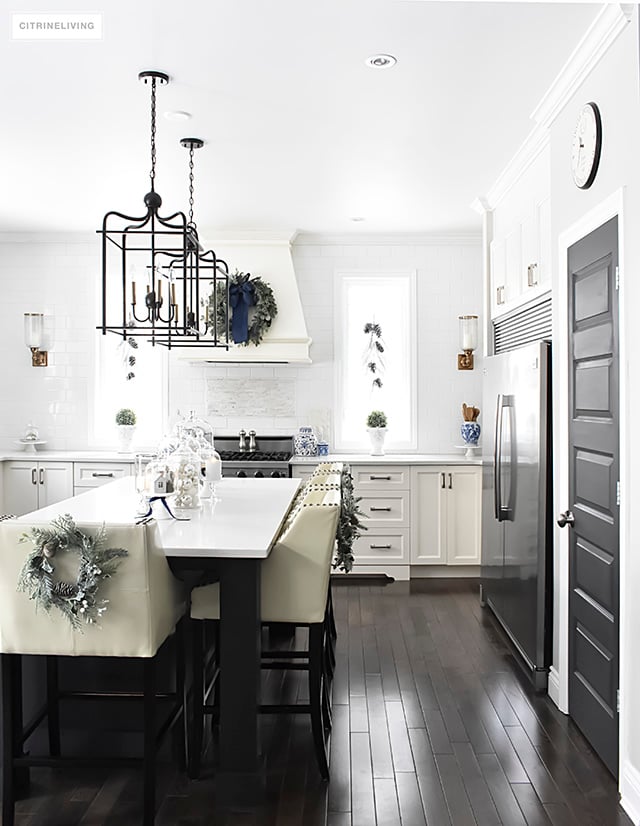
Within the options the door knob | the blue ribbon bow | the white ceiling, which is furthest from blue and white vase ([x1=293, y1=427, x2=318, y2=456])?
the door knob

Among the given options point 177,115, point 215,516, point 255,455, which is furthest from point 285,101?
point 255,455

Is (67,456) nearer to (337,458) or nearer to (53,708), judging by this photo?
(337,458)

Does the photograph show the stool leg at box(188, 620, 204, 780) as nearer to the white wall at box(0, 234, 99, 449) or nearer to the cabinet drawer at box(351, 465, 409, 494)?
the cabinet drawer at box(351, 465, 409, 494)

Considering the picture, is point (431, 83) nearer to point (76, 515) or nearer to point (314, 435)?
point (76, 515)

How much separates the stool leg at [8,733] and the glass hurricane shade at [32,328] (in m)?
4.31

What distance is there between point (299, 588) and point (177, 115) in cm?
233

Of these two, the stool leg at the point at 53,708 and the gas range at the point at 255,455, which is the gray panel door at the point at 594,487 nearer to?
the stool leg at the point at 53,708

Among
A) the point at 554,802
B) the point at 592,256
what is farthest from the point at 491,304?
the point at 554,802

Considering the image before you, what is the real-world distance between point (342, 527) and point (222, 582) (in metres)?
0.90

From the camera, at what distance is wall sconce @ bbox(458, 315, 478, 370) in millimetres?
6305

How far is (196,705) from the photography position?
2895mm

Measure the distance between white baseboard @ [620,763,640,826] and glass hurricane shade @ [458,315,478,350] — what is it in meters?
4.07

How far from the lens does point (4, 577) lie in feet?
8.20

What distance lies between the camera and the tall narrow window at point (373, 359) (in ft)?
21.4
